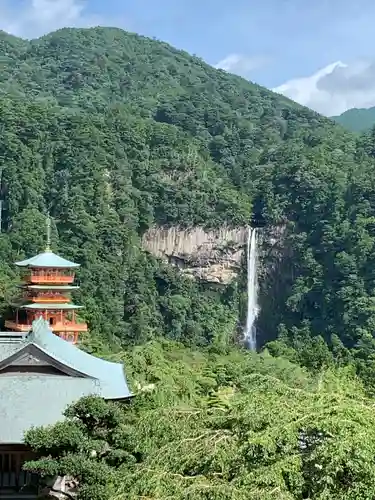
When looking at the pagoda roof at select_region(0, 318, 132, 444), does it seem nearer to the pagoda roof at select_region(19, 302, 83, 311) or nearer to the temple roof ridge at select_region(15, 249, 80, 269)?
the pagoda roof at select_region(19, 302, 83, 311)

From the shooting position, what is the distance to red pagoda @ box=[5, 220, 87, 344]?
101 ft

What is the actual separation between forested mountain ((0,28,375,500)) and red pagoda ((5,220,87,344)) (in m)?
1.68

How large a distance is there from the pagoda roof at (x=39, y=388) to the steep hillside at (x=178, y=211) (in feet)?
90.6

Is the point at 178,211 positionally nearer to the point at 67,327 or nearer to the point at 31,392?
the point at 67,327

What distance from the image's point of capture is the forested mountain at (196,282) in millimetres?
8750

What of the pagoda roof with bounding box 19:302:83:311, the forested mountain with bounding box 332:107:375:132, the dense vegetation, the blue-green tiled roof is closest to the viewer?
the dense vegetation

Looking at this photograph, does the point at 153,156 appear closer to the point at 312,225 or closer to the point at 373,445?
the point at 312,225

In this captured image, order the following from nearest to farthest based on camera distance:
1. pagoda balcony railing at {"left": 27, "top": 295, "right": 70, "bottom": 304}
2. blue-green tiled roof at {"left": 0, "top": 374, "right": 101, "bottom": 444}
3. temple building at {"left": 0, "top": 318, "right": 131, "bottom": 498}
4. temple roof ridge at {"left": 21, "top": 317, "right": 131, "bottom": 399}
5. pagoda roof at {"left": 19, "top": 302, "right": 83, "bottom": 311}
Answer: temple building at {"left": 0, "top": 318, "right": 131, "bottom": 498}
blue-green tiled roof at {"left": 0, "top": 374, "right": 101, "bottom": 444}
temple roof ridge at {"left": 21, "top": 317, "right": 131, "bottom": 399}
pagoda roof at {"left": 19, "top": 302, "right": 83, "bottom": 311}
pagoda balcony railing at {"left": 27, "top": 295, "right": 70, "bottom": 304}

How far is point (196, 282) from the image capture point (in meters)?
57.4

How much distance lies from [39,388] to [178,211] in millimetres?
44828

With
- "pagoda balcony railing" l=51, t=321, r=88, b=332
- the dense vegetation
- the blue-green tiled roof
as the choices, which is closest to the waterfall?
"pagoda balcony railing" l=51, t=321, r=88, b=332

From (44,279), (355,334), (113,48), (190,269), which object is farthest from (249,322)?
(113,48)

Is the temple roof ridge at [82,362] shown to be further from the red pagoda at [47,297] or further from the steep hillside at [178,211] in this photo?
the steep hillside at [178,211]

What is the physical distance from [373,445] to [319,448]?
54 centimetres
